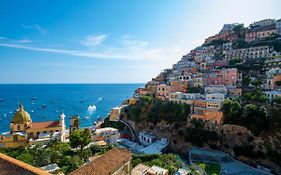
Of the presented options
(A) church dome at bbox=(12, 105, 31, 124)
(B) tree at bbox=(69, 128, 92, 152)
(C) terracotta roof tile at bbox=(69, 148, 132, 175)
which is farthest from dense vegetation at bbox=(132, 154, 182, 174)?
(A) church dome at bbox=(12, 105, 31, 124)

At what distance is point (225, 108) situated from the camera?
3959cm

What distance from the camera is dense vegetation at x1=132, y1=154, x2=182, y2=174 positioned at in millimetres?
25797

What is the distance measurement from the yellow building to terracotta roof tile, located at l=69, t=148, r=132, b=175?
858 inches

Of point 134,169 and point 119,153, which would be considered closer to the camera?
point 119,153

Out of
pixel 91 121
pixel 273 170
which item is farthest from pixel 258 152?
pixel 91 121

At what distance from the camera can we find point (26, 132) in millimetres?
35094

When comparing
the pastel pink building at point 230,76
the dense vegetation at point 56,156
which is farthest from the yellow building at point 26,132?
the pastel pink building at point 230,76

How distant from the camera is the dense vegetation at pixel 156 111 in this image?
147ft

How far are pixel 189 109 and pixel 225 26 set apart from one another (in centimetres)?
5346

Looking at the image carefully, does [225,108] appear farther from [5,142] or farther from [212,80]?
[5,142]

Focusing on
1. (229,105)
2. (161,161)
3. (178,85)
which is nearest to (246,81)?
(229,105)

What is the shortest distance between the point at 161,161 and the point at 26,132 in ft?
76.6

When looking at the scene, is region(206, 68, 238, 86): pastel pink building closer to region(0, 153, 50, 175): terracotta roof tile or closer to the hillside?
the hillside

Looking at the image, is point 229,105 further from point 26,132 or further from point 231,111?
point 26,132
